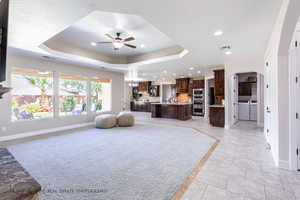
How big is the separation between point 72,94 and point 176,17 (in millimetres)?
5825

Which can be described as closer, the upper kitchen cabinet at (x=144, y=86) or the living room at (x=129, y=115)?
the living room at (x=129, y=115)

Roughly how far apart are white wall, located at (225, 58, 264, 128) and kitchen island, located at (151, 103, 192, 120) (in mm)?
2803

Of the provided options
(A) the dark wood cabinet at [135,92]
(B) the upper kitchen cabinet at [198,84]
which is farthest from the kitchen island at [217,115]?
(A) the dark wood cabinet at [135,92]

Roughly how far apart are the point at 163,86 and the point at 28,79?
9.50 m

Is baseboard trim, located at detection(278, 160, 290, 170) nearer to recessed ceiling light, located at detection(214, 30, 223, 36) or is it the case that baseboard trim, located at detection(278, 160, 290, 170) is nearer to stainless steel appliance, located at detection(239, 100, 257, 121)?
recessed ceiling light, located at detection(214, 30, 223, 36)

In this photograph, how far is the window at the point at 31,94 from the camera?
499cm

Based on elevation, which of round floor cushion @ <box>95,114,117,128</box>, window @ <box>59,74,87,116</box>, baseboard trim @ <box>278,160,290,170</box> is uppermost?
window @ <box>59,74,87,116</box>

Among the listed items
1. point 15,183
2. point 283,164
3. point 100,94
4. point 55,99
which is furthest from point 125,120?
point 15,183

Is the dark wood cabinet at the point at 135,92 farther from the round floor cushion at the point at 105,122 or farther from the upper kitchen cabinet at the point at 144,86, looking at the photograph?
the round floor cushion at the point at 105,122

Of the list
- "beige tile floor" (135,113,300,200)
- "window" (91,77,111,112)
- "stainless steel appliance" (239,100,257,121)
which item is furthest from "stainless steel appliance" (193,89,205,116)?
"beige tile floor" (135,113,300,200)

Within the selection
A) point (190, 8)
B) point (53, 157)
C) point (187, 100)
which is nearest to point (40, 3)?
point (190, 8)

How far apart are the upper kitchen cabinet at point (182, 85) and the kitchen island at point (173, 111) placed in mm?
1938

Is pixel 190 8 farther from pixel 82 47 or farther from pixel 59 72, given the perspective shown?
pixel 59 72

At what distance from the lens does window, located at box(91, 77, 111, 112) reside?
758cm
